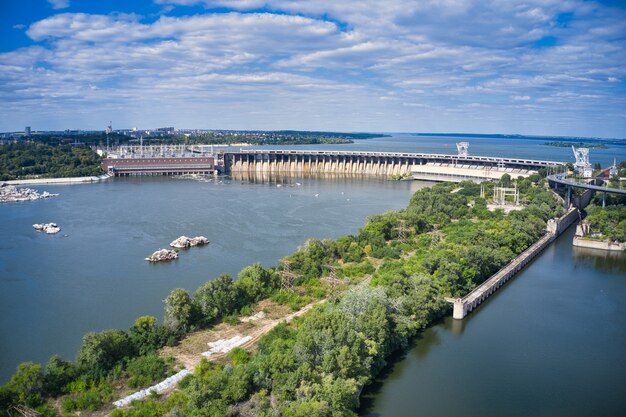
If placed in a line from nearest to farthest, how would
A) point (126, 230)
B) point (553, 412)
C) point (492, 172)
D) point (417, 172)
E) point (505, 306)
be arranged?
point (553, 412)
point (505, 306)
point (126, 230)
point (492, 172)
point (417, 172)

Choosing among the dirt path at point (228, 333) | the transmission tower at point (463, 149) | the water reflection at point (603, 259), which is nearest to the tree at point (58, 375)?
the dirt path at point (228, 333)

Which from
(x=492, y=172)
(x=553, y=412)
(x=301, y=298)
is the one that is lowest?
(x=553, y=412)

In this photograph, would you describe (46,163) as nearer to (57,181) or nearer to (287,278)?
(57,181)

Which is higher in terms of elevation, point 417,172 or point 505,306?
point 417,172

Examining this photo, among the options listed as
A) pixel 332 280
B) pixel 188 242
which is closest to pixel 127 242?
pixel 188 242

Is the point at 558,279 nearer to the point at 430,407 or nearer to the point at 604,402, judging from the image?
the point at 604,402

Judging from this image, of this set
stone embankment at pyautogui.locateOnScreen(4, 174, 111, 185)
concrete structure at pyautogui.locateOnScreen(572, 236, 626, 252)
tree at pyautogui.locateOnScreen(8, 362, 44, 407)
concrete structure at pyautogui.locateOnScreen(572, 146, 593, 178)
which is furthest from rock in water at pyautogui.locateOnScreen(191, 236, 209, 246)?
stone embankment at pyautogui.locateOnScreen(4, 174, 111, 185)

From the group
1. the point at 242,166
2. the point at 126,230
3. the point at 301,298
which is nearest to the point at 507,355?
the point at 301,298

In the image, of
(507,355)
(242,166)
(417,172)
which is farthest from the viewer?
(242,166)

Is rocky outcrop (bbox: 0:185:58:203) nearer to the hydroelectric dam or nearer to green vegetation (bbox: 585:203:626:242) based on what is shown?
the hydroelectric dam
